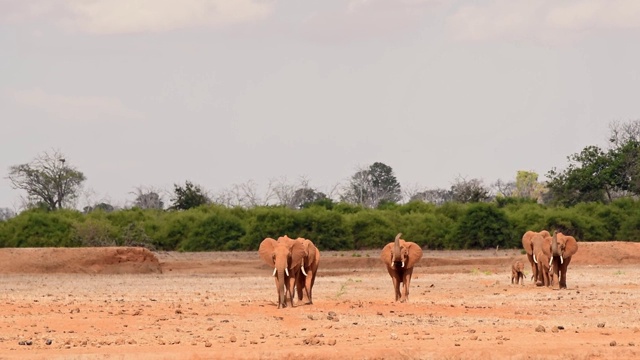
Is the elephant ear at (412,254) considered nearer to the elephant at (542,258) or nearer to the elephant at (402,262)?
the elephant at (402,262)

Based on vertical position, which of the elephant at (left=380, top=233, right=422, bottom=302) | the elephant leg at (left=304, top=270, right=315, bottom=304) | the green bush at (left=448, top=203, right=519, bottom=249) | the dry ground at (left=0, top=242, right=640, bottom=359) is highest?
the green bush at (left=448, top=203, right=519, bottom=249)

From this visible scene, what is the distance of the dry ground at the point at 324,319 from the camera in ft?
64.6

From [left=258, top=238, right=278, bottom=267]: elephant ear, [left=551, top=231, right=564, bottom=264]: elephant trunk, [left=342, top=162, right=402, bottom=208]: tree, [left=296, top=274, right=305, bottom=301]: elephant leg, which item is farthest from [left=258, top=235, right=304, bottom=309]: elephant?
[left=342, top=162, right=402, bottom=208]: tree

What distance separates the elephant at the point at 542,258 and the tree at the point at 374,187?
8107 centimetres

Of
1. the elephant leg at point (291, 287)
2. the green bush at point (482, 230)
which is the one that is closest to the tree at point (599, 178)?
the green bush at point (482, 230)

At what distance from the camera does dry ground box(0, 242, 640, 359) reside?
1969 centimetres

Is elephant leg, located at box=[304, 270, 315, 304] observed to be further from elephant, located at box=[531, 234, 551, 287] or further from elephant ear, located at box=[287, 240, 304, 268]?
elephant, located at box=[531, 234, 551, 287]

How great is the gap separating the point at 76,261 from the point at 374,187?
270ft

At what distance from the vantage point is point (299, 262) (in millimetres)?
28062

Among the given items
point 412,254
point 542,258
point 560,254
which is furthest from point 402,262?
point 542,258

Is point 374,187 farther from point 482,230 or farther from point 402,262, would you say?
point 402,262

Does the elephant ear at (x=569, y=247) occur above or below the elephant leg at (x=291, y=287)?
above

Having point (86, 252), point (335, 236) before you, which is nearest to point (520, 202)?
point (335, 236)

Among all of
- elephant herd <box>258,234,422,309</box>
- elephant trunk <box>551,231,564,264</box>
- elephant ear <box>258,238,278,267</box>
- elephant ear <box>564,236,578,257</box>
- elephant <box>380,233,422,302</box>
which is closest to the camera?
elephant herd <box>258,234,422,309</box>
